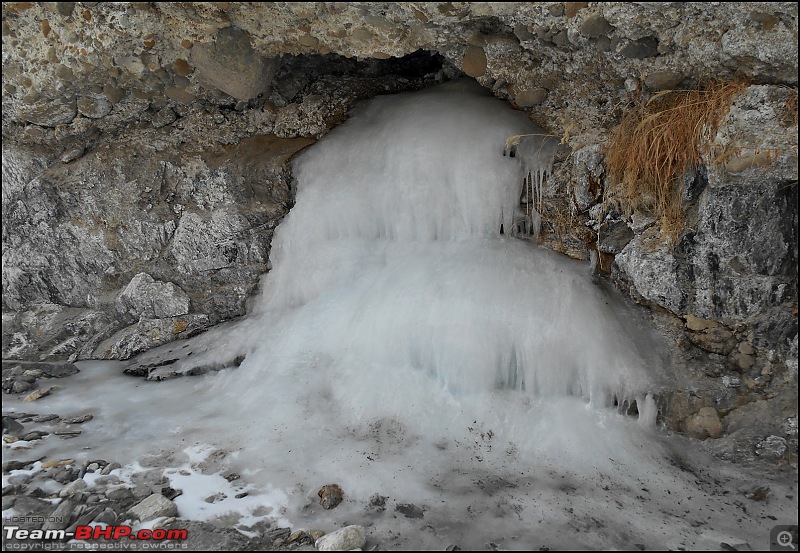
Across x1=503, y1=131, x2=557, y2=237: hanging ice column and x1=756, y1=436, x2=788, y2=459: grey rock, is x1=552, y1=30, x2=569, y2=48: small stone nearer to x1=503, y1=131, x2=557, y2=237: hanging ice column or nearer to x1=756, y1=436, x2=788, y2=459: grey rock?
x1=503, y1=131, x2=557, y2=237: hanging ice column

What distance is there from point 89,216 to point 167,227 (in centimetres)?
70

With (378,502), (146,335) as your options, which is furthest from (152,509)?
(146,335)

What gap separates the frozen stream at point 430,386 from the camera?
322cm

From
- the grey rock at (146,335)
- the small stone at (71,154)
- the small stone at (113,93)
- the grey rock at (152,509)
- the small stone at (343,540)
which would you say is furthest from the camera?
the small stone at (71,154)

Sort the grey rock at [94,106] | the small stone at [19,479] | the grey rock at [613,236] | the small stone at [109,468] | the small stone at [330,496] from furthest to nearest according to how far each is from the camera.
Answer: the grey rock at [94,106] < the grey rock at [613,236] < the small stone at [109,468] < the small stone at [19,479] < the small stone at [330,496]

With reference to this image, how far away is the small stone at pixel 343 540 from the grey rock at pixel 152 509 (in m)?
0.87

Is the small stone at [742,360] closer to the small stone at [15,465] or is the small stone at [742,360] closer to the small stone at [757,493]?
the small stone at [757,493]

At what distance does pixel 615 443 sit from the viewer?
3676mm

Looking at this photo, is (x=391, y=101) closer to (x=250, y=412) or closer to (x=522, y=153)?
(x=522, y=153)

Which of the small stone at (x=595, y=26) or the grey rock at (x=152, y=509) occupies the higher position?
the small stone at (x=595, y=26)

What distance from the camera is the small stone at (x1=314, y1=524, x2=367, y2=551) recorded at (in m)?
2.88

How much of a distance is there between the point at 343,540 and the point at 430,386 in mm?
1461

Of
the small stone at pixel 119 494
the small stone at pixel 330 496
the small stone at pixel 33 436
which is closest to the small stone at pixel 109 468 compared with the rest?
the small stone at pixel 119 494

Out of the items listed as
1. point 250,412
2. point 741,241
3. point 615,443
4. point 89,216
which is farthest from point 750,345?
point 89,216
